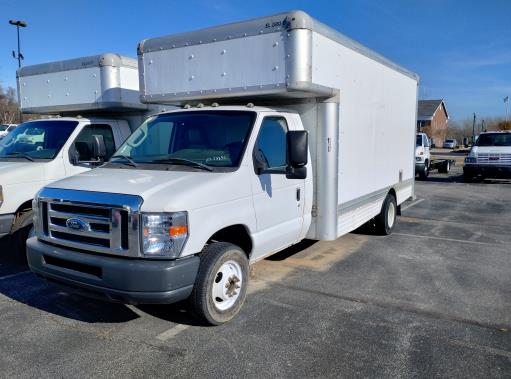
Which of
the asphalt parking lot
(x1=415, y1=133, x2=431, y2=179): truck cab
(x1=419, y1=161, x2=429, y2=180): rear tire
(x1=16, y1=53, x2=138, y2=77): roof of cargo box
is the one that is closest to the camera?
the asphalt parking lot

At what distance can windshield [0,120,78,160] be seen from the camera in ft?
22.0

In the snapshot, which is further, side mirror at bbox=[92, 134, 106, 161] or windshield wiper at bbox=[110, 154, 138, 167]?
side mirror at bbox=[92, 134, 106, 161]

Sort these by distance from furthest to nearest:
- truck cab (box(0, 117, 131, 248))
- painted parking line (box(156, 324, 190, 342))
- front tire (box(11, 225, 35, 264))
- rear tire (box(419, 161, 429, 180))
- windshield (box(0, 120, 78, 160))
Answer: rear tire (box(419, 161, 429, 180))
windshield (box(0, 120, 78, 160))
front tire (box(11, 225, 35, 264))
truck cab (box(0, 117, 131, 248))
painted parking line (box(156, 324, 190, 342))

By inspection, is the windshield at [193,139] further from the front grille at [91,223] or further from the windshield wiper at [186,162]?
the front grille at [91,223]

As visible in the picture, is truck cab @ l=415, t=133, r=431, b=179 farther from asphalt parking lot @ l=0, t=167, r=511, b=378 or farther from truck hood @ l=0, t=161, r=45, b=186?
truck hood @ l=0, t=161, r=45, b=186

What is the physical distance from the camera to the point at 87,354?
12.5ft

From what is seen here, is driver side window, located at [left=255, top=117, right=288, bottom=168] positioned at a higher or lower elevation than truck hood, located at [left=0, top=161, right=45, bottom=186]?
higher

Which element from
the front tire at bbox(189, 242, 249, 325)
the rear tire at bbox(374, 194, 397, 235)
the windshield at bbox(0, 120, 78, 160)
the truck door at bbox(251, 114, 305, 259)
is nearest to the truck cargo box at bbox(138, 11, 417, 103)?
the truck door at bbox(251, 114, 305, 259)

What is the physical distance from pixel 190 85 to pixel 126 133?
2420 mm

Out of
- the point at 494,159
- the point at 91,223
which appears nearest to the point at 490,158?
the point at 494,159

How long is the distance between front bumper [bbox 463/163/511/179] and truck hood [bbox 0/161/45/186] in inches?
673

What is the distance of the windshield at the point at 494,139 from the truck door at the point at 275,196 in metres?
16.3

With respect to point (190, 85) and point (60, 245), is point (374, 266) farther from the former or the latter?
point (60, 245)

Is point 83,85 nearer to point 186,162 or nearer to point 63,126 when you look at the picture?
point 63,126
